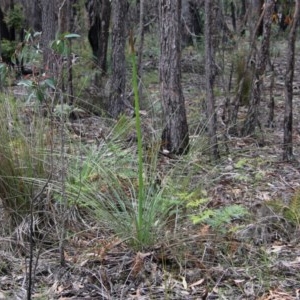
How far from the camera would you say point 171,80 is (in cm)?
632

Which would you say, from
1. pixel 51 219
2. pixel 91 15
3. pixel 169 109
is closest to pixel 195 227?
pixel 51 219

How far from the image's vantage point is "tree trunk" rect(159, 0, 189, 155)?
20.2 ft

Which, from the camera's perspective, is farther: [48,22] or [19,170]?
[48,22]

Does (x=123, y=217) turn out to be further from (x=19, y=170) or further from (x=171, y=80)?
(x=171, y=80)

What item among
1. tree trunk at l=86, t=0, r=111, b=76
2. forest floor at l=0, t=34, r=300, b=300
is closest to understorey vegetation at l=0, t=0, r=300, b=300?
forest floor at l=0, t=34, r=300, b=300

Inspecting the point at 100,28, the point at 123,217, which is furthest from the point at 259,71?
the point at 100,28

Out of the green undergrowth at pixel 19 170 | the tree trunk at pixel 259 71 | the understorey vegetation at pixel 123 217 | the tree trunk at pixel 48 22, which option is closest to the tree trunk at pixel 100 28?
the tree trunk at pixel 48 22

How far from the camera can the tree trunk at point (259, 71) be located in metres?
6.85

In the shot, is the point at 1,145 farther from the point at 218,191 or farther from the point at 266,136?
the point at 266,136

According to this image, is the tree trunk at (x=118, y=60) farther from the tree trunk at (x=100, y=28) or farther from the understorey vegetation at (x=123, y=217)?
the understorey vegetation at (x=123, y=217)

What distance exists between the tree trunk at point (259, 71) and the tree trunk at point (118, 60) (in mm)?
1988

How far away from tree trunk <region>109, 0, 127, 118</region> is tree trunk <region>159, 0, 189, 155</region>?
2151mm

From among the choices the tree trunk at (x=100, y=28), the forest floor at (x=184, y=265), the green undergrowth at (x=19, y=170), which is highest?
the tree trunk at (x=100, y=28)

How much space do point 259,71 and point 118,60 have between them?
243 centimetres
